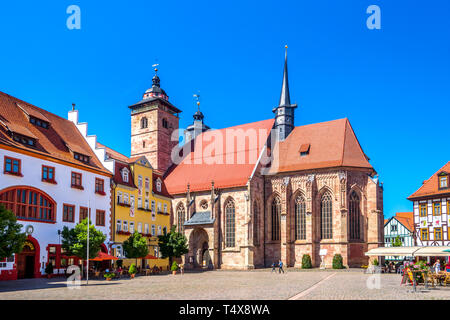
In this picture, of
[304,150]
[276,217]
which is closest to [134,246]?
[276,217]

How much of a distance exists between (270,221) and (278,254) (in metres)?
3.94

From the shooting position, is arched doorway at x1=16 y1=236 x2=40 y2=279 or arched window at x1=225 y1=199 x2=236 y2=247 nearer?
arched doorway at x1=16 y1=236 x2=40 y2=279

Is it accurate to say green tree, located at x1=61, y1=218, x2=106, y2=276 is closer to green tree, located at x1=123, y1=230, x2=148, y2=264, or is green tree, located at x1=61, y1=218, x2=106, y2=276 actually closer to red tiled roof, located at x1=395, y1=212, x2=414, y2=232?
green tree, located at x1=123, y1=230, x2=148, y2=264

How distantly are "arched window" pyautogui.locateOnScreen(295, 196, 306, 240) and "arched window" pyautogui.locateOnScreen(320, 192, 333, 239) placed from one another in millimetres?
1951

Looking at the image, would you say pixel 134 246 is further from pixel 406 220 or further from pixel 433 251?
pixel 406 220

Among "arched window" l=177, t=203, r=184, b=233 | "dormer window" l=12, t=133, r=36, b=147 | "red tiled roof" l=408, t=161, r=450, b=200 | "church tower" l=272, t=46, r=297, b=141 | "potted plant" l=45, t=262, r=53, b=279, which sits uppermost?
"church tower" l=272, t=46, r=297, b=141

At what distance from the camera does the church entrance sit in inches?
1225

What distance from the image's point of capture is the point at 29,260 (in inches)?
1252

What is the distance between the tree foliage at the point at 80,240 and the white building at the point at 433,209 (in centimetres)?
3454

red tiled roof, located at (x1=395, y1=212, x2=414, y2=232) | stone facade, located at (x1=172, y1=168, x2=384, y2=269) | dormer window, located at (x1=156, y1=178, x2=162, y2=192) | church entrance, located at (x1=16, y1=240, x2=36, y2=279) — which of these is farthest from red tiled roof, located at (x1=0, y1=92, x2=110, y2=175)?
red tiled roof, located at (x1=395, y1=212, x2=414, y2=232)

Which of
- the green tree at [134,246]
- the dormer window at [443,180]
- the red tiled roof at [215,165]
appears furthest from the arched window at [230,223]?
the dormer window at [443,180]

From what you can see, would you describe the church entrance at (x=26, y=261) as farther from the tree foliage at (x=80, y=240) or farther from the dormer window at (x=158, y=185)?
the dormer window at (x=158, y=185)

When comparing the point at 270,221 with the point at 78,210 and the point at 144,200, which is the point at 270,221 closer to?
the point at 144,200

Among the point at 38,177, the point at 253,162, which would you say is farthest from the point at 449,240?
the point at 38,177
